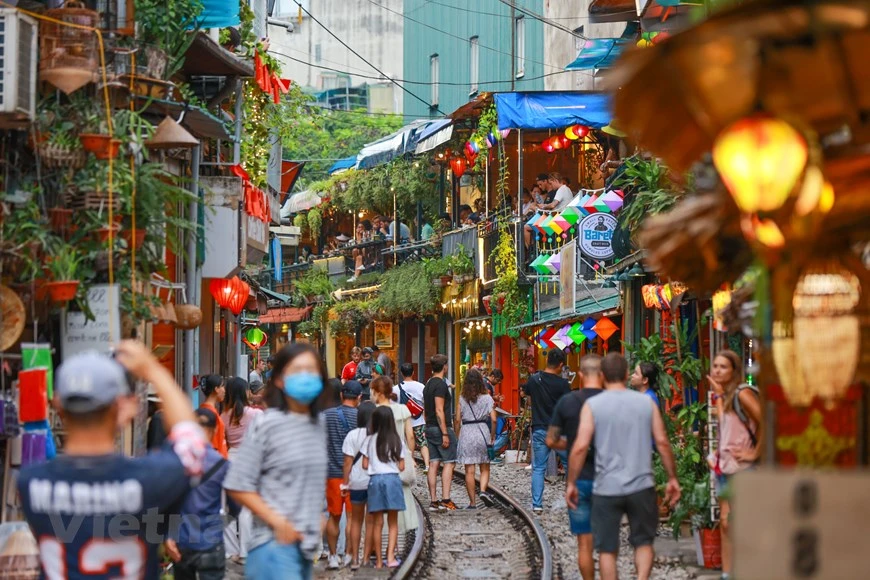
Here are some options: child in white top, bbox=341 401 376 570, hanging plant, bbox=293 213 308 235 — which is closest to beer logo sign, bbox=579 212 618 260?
child in white top, bbox=341 401 376 570

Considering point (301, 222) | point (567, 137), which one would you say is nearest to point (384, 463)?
point (567, 137)

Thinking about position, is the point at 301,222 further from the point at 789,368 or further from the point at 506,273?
the point at 789,368

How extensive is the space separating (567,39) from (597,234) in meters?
11.1

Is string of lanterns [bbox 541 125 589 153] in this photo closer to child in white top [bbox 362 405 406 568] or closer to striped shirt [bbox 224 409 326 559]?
child in white top [bbox 362 405 406 568]

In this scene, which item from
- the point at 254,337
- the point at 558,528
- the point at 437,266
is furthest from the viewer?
the point at 437,266

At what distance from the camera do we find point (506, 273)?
31.7 meters

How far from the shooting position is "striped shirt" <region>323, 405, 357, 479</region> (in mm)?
13633

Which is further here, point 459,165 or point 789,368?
point 459,165

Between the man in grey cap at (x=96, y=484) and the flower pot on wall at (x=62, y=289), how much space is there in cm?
679

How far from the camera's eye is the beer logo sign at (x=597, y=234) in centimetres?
2277

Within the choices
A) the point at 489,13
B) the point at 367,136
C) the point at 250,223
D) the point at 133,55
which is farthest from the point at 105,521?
the point at 367,136

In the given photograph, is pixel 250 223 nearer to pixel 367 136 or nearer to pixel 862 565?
pixel 862 565

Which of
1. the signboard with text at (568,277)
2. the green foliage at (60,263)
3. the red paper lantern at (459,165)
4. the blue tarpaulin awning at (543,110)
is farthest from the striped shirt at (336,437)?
the red paper lantern at (459,165)

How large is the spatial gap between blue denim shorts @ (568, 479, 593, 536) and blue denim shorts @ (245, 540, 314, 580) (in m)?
4.14
